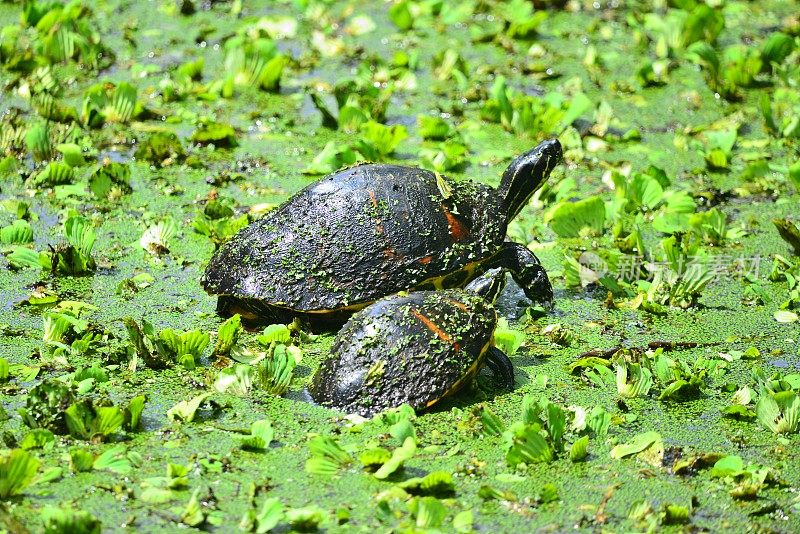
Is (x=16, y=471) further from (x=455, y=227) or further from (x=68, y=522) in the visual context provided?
(x=455, y=227)

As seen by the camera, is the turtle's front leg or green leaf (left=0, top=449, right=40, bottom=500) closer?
green leaf (left=0, top=449, right=40, bottom=500)

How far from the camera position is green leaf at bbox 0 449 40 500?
424cm

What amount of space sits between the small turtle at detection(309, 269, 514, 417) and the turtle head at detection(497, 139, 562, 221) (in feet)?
5.59

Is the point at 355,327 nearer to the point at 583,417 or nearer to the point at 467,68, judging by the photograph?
the point at 583,417

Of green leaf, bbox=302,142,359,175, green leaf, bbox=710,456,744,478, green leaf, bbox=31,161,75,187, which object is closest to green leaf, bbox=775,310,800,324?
green leaf, bbox=710,456,744,478

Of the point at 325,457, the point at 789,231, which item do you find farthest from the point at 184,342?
the point at 789,231

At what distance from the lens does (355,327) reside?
17.4ft

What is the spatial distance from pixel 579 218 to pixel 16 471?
4.52m

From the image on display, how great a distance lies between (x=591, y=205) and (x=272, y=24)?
→ 15.3ft

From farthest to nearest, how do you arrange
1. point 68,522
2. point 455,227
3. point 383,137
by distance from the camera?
1. point 383,137
2. point 455,227
3. point 68,522

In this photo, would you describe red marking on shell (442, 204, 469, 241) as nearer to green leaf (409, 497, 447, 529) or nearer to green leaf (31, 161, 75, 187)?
green leaf (409, 497, 447, 529)

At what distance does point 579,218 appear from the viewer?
7.66 meters

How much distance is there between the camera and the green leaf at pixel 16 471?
4242 mm

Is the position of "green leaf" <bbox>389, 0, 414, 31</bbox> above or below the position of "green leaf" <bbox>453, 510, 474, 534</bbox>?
below
